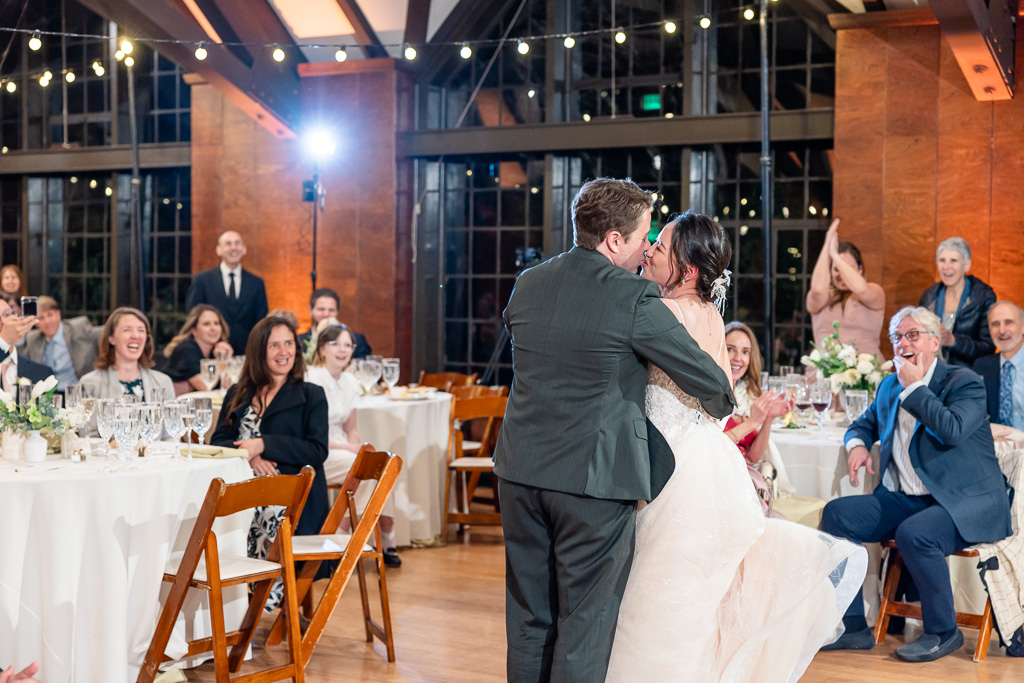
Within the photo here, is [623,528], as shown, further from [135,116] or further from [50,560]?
[135,116]

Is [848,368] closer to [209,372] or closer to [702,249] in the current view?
[702,249]

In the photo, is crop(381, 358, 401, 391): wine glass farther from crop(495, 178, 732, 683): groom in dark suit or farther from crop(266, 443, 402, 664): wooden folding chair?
crop(495, 178, 732, 683): groom in dark suit

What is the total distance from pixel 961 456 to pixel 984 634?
0.73 metres

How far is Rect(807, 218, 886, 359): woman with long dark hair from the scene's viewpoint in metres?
6.24

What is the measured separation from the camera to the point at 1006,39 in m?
6.63

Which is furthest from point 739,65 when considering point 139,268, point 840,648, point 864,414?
point 139,268

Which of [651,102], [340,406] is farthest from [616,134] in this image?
[340,406]

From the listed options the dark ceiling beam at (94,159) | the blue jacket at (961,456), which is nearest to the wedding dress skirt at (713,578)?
the blue jacket at (961,456)

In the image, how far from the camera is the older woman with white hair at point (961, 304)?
602 centimetres

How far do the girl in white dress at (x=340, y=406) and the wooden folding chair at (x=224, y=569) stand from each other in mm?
1721

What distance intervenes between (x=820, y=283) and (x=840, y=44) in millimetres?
1905

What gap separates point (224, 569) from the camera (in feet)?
12.0

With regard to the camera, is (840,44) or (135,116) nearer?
(840,44)

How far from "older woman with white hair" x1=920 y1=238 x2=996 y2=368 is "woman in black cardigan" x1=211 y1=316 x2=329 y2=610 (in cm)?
365
